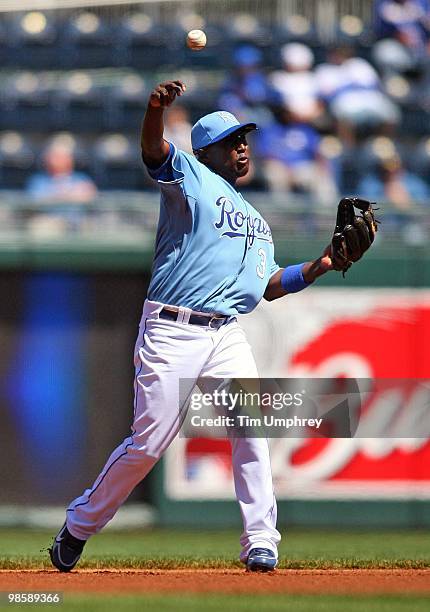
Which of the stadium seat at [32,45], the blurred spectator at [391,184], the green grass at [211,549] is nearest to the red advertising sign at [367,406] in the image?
the green grass at [211,549]

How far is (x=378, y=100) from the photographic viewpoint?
34.9 ft

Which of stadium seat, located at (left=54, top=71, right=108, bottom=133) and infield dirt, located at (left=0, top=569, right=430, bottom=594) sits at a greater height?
stadium seat, located at (left=54, top=71, right=108, bottom=133)

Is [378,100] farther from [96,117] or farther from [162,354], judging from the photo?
[162,354]

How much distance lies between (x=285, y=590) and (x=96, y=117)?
6.95m

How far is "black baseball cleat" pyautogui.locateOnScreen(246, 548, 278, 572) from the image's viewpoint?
184 inches

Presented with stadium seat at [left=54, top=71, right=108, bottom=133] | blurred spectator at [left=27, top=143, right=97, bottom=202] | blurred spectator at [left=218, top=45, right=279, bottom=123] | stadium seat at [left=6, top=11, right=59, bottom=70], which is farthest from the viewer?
stadium seat at [left=6, top=11, right=59, bottom=70]

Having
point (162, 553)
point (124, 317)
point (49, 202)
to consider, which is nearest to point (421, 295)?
point (124, 317)

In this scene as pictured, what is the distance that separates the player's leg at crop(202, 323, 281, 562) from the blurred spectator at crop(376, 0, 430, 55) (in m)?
7.00

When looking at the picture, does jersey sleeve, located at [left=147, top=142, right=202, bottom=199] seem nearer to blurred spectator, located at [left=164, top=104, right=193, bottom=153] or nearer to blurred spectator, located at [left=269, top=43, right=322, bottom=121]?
blurred spectator, located at [left=164, top=104, right=193, bottom=153]

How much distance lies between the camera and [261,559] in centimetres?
467

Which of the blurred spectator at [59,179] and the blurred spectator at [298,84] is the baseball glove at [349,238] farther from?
the blurred spectator at [298,84]

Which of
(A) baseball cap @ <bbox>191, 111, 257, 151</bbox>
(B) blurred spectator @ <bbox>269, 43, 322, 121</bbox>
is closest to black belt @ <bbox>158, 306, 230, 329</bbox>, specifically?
(A) baseball cap @ <bbox>191, 111, 257, 151</bbox>

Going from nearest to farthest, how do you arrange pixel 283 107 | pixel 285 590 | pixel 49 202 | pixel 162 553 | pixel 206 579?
pixel 285 590, pixel 206 579, pixel 162 553, pixel 49 202, pixel 283 107

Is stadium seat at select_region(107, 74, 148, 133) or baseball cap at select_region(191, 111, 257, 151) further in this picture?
stadium seat at select_region(107, 74, 148, 133)
